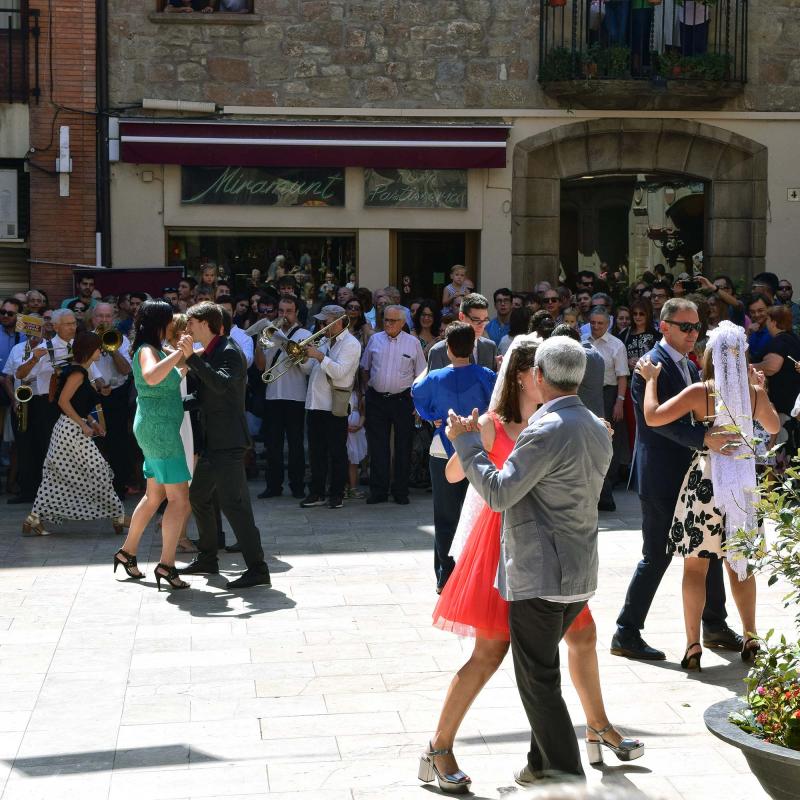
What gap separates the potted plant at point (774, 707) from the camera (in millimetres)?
4211

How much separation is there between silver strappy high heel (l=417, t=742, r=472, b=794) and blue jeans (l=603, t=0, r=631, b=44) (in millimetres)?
13707

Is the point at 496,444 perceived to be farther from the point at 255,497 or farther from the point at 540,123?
the point at 540,123

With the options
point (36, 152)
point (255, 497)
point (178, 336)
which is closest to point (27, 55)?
point (36, 152)

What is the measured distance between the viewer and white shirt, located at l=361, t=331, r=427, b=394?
12055 millimetres

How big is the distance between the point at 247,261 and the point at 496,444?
12.1 m

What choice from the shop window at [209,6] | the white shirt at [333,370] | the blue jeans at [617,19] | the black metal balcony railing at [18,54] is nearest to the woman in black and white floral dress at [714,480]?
the white shirt at [333,370]

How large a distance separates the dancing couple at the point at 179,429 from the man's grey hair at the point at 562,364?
13.0 feet

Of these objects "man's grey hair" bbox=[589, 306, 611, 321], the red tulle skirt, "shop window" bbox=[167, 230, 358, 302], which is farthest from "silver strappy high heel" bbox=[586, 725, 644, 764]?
"shop window" bbox=[167, 230, 358, 302]

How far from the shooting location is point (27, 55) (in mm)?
16594

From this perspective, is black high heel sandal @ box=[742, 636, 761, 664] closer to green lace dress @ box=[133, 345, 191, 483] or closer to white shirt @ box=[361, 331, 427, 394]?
green lace dress @ box=[133, 345, 191, 483]

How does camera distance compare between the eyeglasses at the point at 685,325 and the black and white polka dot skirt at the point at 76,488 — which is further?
the black and white polka dot skirt at the point at 76,488

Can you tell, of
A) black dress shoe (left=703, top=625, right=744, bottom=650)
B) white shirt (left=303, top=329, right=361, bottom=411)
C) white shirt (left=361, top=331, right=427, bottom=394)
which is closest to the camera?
black dress shoe (left=703, top=625, right=744, bottom=650)

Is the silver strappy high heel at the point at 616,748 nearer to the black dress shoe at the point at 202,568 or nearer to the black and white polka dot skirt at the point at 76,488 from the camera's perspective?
the black dress shoe at the point at 202,568

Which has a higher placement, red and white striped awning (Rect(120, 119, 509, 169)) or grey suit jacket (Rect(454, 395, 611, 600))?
red and white striped awning (Rect(120, 119, 509, 169))
